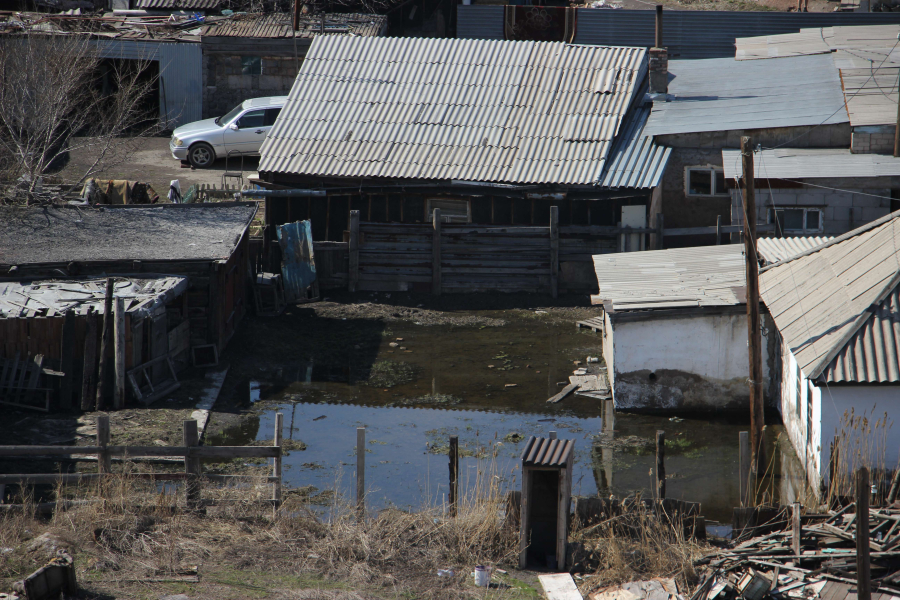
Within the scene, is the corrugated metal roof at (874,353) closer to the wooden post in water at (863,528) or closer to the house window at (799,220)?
the wooden post in water at (863,528)

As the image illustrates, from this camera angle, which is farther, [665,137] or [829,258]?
[665,137]

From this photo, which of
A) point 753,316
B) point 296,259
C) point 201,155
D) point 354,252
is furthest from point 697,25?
point 753,316

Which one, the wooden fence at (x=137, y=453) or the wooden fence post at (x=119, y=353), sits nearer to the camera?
the wooden fence at (x=137, y=453)

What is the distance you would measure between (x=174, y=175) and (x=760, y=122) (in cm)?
1576

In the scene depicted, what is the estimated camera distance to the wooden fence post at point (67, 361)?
44.9ft

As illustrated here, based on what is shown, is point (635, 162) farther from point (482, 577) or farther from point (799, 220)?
point (482, 577)

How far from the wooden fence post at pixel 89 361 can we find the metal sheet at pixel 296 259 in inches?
250

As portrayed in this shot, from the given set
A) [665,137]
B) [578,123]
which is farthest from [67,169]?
[665,137]

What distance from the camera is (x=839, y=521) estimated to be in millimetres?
9508

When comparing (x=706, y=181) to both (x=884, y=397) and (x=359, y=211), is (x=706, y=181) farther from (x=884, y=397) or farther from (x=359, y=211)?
(x=884, y=397)

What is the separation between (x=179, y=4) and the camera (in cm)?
3180

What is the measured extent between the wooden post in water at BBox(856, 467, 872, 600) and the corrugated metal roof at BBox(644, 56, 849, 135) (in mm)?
14475

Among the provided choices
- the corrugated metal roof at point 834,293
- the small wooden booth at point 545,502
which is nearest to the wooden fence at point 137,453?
the small wooden booth at point 545,502

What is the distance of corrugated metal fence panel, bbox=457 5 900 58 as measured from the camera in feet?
106
